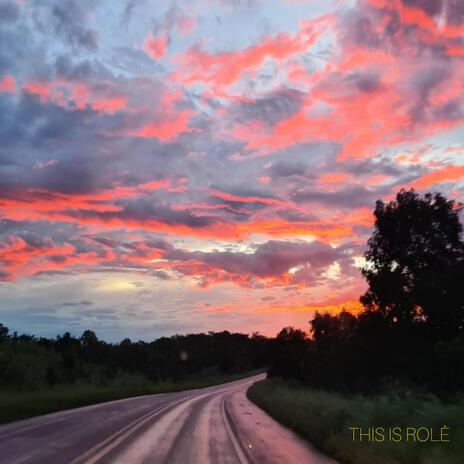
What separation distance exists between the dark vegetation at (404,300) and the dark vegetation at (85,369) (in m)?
20.9

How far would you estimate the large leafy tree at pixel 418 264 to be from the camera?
43.2 m

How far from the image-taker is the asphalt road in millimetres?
12492

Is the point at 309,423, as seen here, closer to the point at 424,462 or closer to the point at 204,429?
the point at 204,429

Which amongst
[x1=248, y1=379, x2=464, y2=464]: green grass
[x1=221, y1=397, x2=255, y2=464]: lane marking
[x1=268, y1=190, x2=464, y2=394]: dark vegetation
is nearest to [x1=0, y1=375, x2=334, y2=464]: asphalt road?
[x1=221, y1=397, x2=255, y2=464]: lane marking

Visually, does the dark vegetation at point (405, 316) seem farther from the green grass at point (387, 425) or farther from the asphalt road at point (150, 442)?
the green grass at point (387, 425)

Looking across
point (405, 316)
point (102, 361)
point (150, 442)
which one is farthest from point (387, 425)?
point (102, 361)

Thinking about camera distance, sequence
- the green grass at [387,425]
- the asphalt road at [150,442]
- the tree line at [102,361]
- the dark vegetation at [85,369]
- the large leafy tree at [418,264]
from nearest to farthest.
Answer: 1. the green grass at [387,425]
2. the asphalt road at [150,442]
3. the dark vegetation at [85,369]
4. the large leafy tree at [418,264]
5. the tree line at [102,361]

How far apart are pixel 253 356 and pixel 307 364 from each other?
107 metres

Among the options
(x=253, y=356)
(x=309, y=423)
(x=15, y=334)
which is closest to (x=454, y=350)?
(x=309, y=423)

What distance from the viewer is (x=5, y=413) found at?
2331 centimetres

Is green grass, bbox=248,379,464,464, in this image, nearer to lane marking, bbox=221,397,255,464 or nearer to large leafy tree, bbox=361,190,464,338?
lane marking, bbox=221,397,255,464

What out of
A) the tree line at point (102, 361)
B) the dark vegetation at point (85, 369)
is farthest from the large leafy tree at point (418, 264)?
the tree line at point (102, 361)

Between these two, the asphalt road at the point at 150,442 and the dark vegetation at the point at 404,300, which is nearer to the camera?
the asphalt road at the point at 150,442

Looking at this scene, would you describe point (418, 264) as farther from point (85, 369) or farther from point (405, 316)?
point (85, 369)
